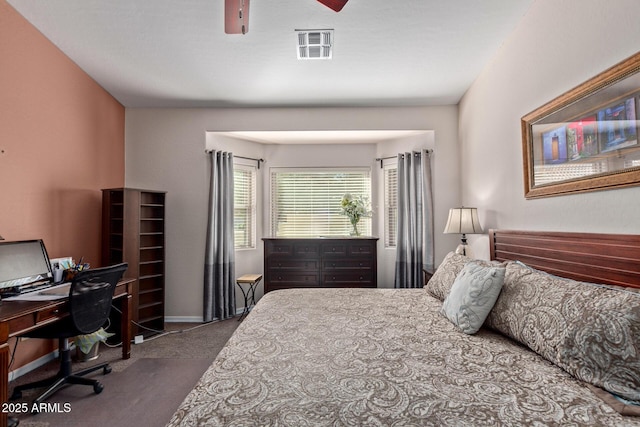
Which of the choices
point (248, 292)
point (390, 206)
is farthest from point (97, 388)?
point (390, 206)

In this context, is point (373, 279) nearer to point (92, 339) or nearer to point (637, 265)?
point (637, 265)

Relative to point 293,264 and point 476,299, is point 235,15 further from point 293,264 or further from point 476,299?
point 293,264

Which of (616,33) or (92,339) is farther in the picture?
(92,339)

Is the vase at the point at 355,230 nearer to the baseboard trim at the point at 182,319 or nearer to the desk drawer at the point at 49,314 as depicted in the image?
the baseboard trim at the point at 182,319

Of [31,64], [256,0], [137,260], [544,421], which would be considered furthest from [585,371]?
[31,64]

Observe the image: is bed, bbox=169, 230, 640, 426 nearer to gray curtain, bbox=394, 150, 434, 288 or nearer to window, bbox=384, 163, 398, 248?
gray curtain, bbox=394, 150, 434, 288

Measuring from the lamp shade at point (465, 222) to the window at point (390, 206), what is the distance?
136cm

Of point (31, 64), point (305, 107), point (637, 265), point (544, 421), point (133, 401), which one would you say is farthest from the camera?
point (305, 107)

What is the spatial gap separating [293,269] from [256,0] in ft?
9.62

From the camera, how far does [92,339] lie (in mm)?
2738

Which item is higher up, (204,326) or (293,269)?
(293,269)

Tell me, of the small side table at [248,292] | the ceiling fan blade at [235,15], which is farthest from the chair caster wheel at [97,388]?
the ceiling fan blade at [235,15]

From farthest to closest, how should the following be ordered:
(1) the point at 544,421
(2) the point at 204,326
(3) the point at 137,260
A: 1. (2) the point at 204,326
2. (3) the point at 137,260
3. (1) the point at 544,421

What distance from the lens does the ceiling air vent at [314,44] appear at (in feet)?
8.39
